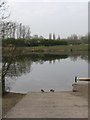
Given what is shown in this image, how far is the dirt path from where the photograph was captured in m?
7.52

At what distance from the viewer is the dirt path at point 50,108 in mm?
7516

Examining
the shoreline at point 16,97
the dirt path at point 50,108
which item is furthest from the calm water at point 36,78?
the dirt path at point 50,108

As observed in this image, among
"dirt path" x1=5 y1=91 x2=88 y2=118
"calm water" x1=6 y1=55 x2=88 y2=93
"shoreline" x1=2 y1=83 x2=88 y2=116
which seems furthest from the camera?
"calm water" x1=6 y1=55 x2=88 y2=93

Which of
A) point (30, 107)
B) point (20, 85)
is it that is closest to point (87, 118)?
point (30, 107)

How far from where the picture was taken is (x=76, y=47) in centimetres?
7869

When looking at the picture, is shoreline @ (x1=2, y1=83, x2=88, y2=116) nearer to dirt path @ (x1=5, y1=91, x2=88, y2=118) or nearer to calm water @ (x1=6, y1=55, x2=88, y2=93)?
dirt path @ (x1=5, y1=91, x2=88, y2=118)

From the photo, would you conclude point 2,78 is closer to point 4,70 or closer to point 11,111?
point 4,70

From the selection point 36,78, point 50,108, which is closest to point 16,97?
point 50,108

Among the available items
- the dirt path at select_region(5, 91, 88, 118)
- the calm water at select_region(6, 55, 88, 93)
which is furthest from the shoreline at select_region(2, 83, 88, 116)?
the calm water at select_region(6, 55, 88, 93)

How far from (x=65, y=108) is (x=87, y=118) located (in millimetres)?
1378

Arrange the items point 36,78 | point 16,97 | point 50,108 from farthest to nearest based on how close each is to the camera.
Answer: point 36,78, point 16,97, point 50,108

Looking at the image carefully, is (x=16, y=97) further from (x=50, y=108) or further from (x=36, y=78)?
(x=36, y=78)

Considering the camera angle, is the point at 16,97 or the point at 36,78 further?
the point at 36,78

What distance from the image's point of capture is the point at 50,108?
844 centimetres
